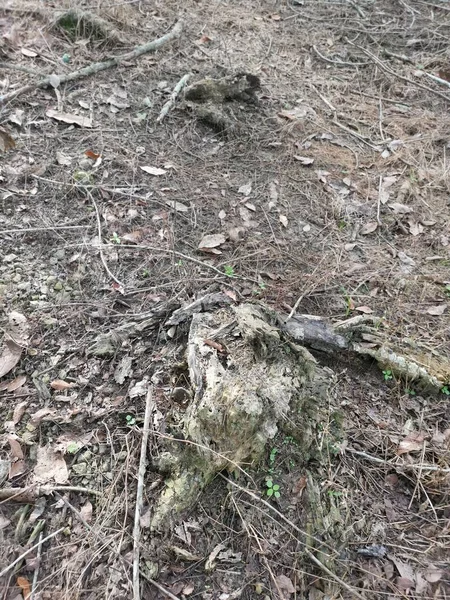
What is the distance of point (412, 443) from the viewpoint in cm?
225

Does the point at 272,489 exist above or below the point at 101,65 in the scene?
below

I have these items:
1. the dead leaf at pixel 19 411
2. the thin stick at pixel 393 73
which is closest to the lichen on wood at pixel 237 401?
the dead leaf at pixel 19 411

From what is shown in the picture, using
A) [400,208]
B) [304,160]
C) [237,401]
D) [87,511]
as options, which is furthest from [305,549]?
[304,160]

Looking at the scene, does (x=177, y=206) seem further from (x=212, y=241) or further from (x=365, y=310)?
(x=365, y=310)

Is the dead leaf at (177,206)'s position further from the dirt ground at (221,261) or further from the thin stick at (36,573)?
the thin stick at (36,573)

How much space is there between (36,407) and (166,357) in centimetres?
66

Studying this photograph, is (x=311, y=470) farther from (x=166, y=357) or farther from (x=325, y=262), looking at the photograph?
(x=325, y=262)

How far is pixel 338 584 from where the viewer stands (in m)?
1.81

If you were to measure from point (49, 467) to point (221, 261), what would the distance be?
1.55m

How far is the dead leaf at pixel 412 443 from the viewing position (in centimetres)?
223

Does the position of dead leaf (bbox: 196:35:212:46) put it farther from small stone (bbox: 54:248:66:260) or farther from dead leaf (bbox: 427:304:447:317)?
dead leaf (bbox: 427:304:447:317)

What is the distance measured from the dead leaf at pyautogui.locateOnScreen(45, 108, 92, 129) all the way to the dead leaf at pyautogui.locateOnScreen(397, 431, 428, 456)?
10.7ft

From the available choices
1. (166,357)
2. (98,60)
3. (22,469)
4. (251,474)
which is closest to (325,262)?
(166,357)

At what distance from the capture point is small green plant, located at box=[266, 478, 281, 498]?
1932 mm
